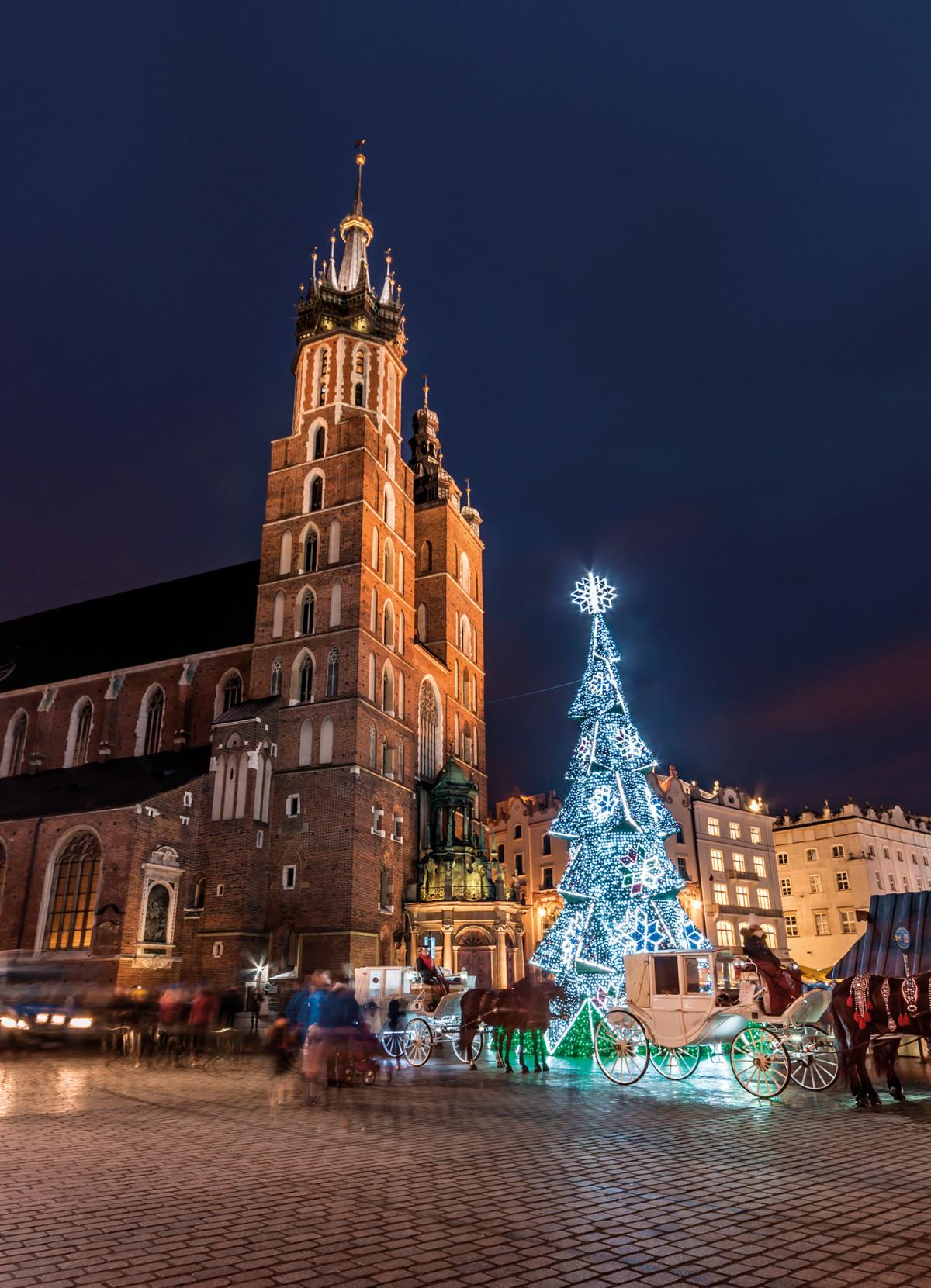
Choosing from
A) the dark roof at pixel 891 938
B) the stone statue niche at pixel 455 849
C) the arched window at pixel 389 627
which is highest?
the arched window at pixel 389 627

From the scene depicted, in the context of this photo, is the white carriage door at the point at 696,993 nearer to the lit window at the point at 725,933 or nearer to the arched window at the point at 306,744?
the arched window at the point at 306,744

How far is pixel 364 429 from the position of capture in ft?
127

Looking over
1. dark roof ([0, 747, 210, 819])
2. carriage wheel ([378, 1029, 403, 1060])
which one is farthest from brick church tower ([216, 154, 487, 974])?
carriage wheel ([378, 1029, 403, 1060])

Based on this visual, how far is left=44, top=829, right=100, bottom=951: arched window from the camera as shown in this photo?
30.8 meters

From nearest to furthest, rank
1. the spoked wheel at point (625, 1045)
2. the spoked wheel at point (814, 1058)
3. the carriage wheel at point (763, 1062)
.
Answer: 1. the carriage wheel at point (763, 1062)
2. the spoked wheel at point (814, 1058)
3. the spoked wheel at point (625, 1045)

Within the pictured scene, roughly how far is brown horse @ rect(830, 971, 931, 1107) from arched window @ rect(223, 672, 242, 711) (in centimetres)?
3108

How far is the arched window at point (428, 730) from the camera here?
133ft

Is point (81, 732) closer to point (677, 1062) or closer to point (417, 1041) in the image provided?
point (417, 1041)

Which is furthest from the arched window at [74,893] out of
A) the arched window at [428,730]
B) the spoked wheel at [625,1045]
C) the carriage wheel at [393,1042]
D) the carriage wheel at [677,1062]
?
the spoked wheel at [625,1045]

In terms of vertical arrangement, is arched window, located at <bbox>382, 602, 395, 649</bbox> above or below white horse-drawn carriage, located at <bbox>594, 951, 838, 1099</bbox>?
above

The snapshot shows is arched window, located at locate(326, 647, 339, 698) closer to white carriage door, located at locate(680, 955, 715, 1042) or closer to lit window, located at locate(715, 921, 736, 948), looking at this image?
white carriage door, located at locate(680, 955, 715, 1042)

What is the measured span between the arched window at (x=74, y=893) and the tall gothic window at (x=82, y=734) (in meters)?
10.0

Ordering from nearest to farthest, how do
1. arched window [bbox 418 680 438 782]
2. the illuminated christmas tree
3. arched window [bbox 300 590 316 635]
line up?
the illuminated christmas tree < arched window [bbox 300 590 316 635] < arched window [bbox 418 680 438 782]

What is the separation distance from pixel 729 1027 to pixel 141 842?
77.1 feet
